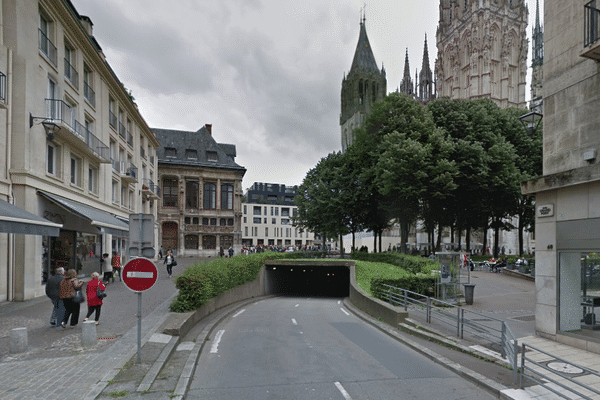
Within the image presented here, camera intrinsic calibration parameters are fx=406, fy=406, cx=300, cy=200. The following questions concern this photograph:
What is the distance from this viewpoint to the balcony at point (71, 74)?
21266 mm

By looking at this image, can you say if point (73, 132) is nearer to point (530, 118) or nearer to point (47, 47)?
point (47, 47)

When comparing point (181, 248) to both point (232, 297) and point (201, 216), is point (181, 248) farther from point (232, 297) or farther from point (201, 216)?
point (232, 297)

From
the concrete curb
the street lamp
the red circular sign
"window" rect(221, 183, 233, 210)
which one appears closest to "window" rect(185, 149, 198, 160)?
"window" rect(221, 183, 233, 210)

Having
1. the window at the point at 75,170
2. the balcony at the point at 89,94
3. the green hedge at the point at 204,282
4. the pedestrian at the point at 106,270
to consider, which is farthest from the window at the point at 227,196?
the green hedge at the point at 204,282

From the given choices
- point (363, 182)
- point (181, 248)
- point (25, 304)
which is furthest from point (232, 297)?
point (181, 248)

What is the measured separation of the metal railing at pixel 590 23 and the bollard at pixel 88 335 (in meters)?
13.1

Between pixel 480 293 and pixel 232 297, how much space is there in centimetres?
1247

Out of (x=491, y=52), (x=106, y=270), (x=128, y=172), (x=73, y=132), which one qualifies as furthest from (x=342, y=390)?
(x=491, y=52)

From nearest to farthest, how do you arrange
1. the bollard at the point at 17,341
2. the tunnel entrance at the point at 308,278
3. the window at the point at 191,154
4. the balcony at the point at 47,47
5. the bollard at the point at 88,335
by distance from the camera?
the bollard at the point at 17,341
the bollard at the point at 88,335
the balcony at the point at 47,47
the tunnel entrance at the point at 308,278
the window at the point at 191,154

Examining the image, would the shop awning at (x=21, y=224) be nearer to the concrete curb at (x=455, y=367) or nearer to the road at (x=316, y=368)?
the road at (x=316, y=368)

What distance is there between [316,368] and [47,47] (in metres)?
19.3

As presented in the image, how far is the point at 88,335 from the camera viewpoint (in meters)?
9.16

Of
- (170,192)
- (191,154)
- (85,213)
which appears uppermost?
(191,154)

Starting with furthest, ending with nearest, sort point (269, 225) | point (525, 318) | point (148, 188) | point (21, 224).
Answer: point (269, 225) → point (148, 188) → point (525, 318) → point (21, 224)
